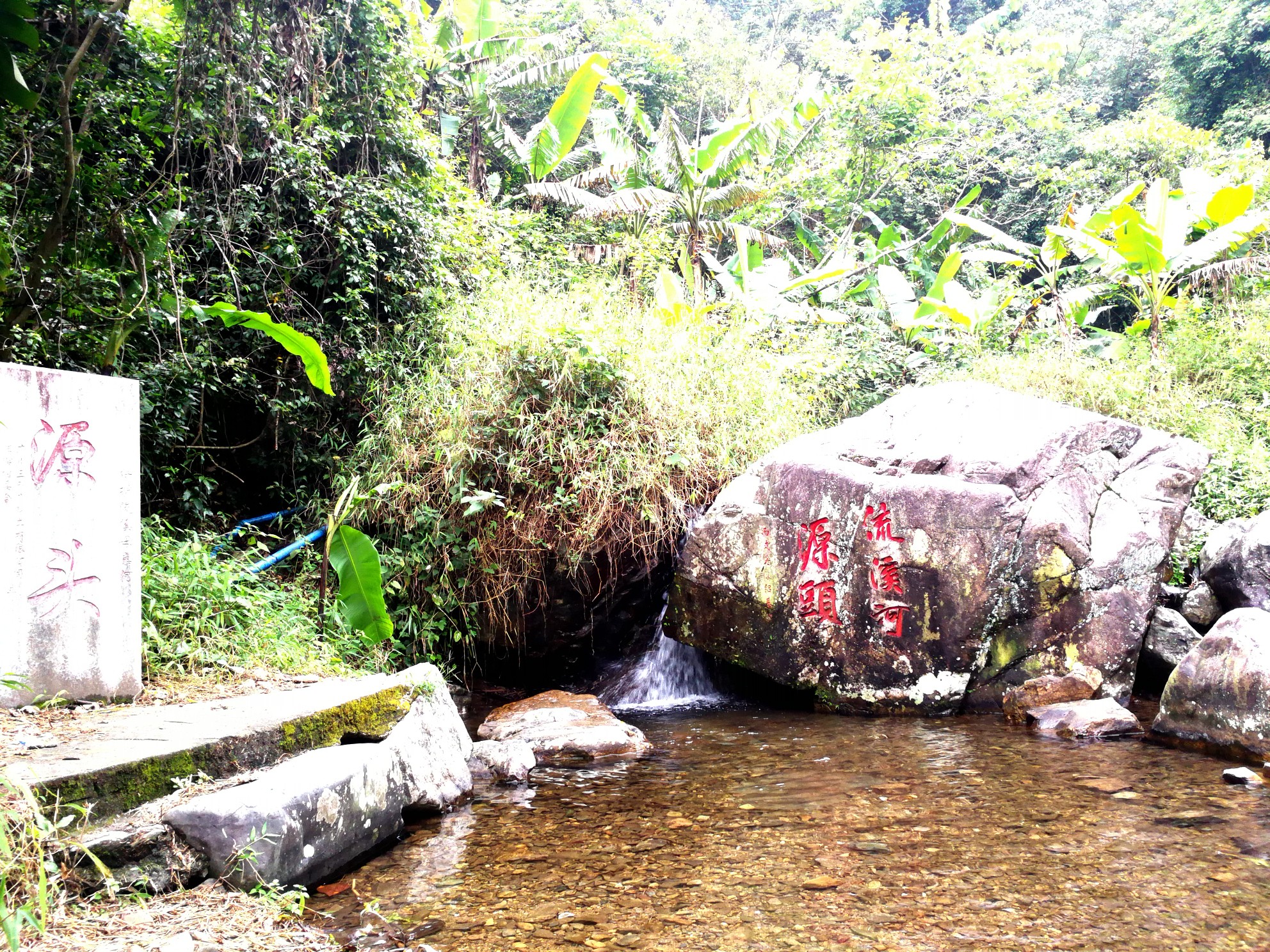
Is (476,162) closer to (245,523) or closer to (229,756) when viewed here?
(245,523)

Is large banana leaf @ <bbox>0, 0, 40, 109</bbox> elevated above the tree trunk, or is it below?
below

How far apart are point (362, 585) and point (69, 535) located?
6.30 ft

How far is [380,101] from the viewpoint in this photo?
24.6 ft

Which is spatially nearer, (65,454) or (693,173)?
(65,454)

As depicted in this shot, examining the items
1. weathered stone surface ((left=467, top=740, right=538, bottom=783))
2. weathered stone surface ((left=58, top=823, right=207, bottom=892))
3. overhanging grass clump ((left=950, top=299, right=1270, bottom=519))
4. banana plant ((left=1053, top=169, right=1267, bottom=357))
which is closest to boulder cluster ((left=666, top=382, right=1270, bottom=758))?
overhanging grass clump ((left=950, top=299, right=1270, bottom=519))

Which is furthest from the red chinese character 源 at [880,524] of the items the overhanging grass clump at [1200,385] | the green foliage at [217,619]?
the overhanging grass clump at [1200,385]

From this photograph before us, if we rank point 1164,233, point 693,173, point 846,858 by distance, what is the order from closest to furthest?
point 846,858, point 1164,233, point 693,173

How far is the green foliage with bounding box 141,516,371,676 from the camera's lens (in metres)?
4.55

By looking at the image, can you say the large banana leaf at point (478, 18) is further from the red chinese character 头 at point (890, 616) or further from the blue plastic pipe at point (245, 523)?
the red chinese character 头 at point (890, 616)

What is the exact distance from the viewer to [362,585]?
5441 mm

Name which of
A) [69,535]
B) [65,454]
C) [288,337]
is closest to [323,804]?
[69,535]

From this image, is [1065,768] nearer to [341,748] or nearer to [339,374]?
[341,748]

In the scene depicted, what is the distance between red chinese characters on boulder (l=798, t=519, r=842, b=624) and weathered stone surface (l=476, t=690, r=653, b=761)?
1599 mm

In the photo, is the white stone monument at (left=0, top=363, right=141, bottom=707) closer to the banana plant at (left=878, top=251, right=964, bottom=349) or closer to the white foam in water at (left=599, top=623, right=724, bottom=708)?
the white foam in water at (left=599, top=623, right=724, bottom=708)
